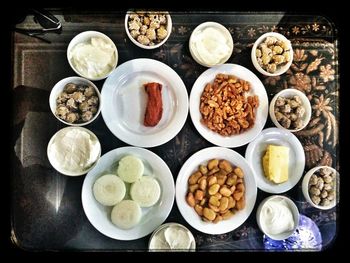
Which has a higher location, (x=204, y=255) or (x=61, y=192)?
(x=61, y=192)

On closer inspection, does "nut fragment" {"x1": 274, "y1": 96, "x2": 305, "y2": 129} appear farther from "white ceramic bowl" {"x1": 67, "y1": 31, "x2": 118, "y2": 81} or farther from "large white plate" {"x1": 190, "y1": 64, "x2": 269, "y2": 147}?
"white ceramic bowl" {"x1": 67, "y1": 31, "x2": 118, "y2": 81}

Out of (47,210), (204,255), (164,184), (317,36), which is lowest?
(204,255)

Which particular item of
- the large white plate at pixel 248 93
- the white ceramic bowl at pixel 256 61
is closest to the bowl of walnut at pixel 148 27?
the large white plate at pixel 248 93

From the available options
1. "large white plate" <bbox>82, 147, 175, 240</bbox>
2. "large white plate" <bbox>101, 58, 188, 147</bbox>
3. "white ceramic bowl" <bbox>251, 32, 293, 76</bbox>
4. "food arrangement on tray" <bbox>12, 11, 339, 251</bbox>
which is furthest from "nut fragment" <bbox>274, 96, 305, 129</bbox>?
"large white plate" <bbox>82, 147, 175, 240</bbox>

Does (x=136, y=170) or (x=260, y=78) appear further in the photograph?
(x=260, y=78)

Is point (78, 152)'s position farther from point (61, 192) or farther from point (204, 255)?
point (204, 255)

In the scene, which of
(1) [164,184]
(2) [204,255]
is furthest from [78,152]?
(2) [204,255]

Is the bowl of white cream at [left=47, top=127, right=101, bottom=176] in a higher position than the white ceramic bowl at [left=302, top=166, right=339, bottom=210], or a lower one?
higher

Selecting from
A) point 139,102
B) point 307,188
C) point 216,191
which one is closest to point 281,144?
point 307,188

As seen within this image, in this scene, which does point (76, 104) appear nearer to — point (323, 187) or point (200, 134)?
point (200, 134)
